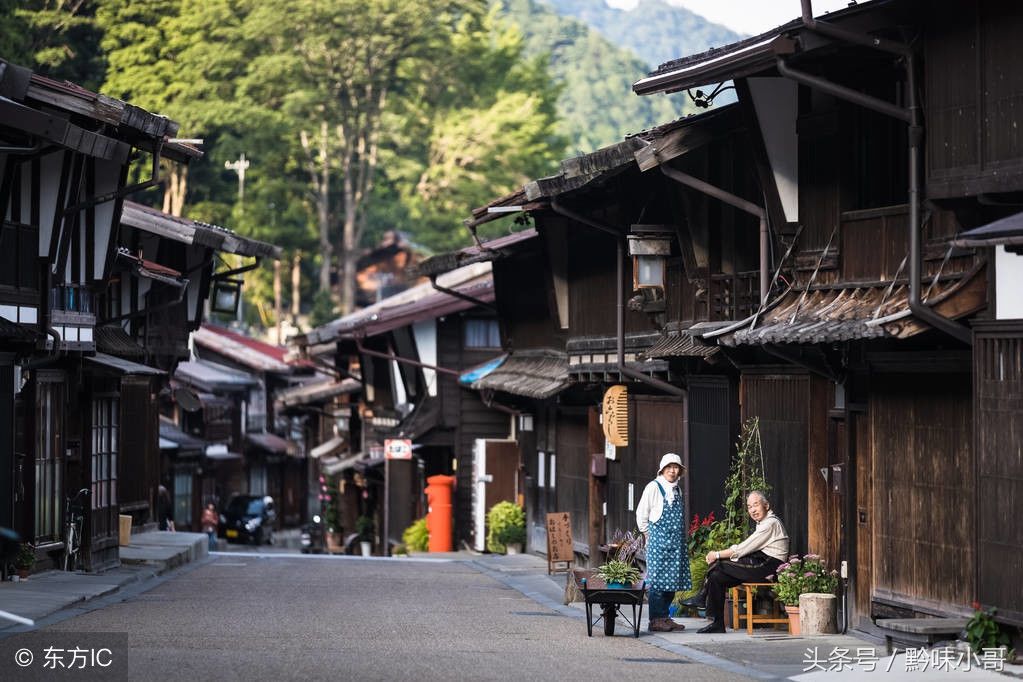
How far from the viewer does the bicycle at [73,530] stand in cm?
2556

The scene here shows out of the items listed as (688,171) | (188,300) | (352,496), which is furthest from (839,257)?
(352,496)

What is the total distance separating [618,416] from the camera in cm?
2673

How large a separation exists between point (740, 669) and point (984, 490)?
2.73m

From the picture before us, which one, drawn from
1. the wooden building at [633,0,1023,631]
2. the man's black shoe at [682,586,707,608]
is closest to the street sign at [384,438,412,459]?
the man's black shoe at [682,586,707,608]

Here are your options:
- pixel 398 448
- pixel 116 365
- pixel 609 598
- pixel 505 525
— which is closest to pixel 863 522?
pixel 609 598

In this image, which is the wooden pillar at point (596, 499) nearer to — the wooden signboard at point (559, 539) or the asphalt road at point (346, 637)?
the wooden signboard at point (559, 539)

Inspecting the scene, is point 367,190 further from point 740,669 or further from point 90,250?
point 740,669

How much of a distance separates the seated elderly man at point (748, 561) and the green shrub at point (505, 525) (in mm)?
17282

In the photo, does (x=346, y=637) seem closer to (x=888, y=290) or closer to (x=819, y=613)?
(x=819, y=613)

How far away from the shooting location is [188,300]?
38.1m

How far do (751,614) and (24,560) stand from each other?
10.3 meters

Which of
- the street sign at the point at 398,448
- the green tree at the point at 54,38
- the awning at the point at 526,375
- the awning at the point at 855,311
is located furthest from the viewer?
the green tree at the point at 54,38

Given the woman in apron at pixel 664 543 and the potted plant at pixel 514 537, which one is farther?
the potted plant at pixel 514 537

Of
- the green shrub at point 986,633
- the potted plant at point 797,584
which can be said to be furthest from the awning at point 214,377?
the green shrub at point 986,633
